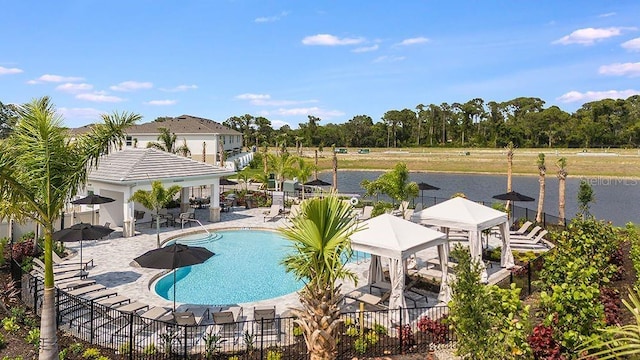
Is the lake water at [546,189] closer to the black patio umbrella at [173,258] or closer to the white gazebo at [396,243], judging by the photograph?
the white gazebo at [396,243]

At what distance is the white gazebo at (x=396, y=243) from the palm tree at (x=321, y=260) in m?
3.61

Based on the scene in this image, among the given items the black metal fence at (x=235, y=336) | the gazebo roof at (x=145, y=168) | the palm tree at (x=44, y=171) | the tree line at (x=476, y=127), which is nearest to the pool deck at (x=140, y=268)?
the black metal fence at (x=235, y=336)

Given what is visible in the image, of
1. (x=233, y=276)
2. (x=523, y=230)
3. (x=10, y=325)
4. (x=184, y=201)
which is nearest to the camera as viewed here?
(x=10, y=325)

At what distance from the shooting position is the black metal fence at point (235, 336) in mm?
9227

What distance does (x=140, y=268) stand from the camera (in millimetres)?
15953

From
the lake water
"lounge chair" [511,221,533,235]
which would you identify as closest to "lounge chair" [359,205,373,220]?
"lounge chair" [511,221,533,235]

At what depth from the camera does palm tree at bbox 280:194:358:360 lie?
7285mm

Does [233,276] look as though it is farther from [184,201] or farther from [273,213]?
[184,201]

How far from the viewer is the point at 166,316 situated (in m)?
11.0

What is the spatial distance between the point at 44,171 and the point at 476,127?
122099 millimetres

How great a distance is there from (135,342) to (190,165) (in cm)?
1677

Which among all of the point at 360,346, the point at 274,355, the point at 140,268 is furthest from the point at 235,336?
the point at 140,268

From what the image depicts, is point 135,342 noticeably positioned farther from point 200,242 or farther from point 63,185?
point 200,242

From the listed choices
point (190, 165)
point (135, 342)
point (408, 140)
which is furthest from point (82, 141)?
point (408, 140)
